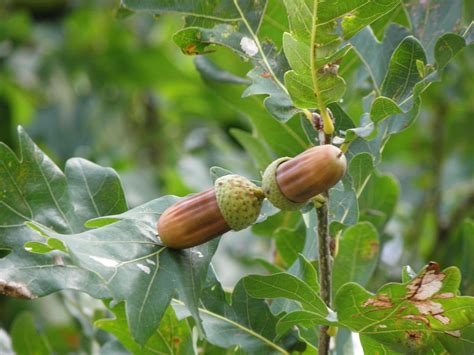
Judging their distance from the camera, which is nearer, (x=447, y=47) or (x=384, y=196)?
(x=447, y=47)

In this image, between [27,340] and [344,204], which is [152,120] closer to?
[27,340]

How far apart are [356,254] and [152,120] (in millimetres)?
1883

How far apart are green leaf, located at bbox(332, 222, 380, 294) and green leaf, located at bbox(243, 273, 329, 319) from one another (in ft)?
0.78

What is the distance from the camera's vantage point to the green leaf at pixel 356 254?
3.69 ft

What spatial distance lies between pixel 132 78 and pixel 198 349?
1.88 meters

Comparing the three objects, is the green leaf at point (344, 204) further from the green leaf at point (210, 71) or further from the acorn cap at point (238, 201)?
the green leaf at point (210, 71)

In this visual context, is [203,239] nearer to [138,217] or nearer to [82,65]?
[138,217]

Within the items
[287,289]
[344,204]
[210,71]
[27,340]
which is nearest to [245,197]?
[287,289]

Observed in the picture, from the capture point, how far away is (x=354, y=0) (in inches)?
34.6

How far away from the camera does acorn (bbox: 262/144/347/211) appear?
810 mm

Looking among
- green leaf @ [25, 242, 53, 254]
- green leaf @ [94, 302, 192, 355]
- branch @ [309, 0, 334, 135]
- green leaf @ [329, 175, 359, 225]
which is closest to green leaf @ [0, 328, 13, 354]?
green leaf @ [94, 302, 192, 355]

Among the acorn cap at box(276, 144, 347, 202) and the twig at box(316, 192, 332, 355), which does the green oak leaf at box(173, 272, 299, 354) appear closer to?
the twig at box(316, 192, 332, 355)

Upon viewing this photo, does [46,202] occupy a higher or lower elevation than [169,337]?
higher

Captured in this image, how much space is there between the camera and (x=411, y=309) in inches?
34.2
